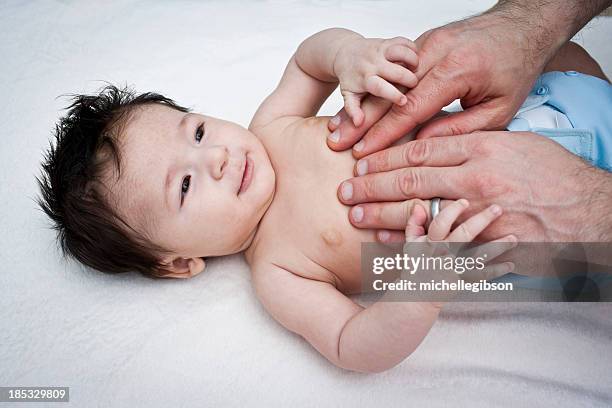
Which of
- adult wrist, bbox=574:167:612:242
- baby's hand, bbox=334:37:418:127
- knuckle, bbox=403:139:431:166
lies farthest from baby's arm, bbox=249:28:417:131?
adult wrist, bbox=574:167:612:242

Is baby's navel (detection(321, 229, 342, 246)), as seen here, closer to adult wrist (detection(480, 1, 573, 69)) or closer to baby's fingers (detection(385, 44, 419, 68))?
baby's fingers (detection(385, 44, 419, 68))

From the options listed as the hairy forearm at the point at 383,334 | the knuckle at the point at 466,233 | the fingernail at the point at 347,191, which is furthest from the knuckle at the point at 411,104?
the hairy forearm at the point at 383,334

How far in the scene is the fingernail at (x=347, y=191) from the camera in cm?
123

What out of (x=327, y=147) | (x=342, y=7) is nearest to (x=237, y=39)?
(x=342, y=7)

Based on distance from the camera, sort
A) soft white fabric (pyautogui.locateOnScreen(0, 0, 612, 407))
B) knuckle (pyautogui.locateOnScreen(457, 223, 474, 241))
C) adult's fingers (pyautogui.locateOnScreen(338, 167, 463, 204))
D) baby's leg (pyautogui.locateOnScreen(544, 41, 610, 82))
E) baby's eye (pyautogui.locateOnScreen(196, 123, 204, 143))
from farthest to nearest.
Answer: baby's leg (pyautogui.locateOnScreen(544, 41, 610, 82)) → baby's eye (pyautogui.locateOnScreen(196, 123, 204, 143)) → soft white fabric (pyautogui.locateOnScreen(0, 0, 612, 407)) → adult's fingers (pyautogui.locateOnScreen(338, 167, 463, 204)) → knuckle (pyautogui.locateOnScreen(457, 223, 474, 241))

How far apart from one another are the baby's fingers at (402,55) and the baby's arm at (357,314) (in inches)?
13.1

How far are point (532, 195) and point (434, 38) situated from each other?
1.34ft

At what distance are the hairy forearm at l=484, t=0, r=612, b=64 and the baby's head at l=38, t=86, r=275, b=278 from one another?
2.25 ft

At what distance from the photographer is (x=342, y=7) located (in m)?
2.05

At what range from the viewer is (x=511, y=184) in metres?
1.09

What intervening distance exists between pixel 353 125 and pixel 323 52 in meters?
0.27

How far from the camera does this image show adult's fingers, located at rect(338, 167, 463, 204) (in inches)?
43.8

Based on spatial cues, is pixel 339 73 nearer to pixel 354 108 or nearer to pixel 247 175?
pixel 354 108

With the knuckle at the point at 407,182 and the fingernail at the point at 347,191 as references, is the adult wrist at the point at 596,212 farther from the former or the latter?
the fingernail at the point at 347,191
